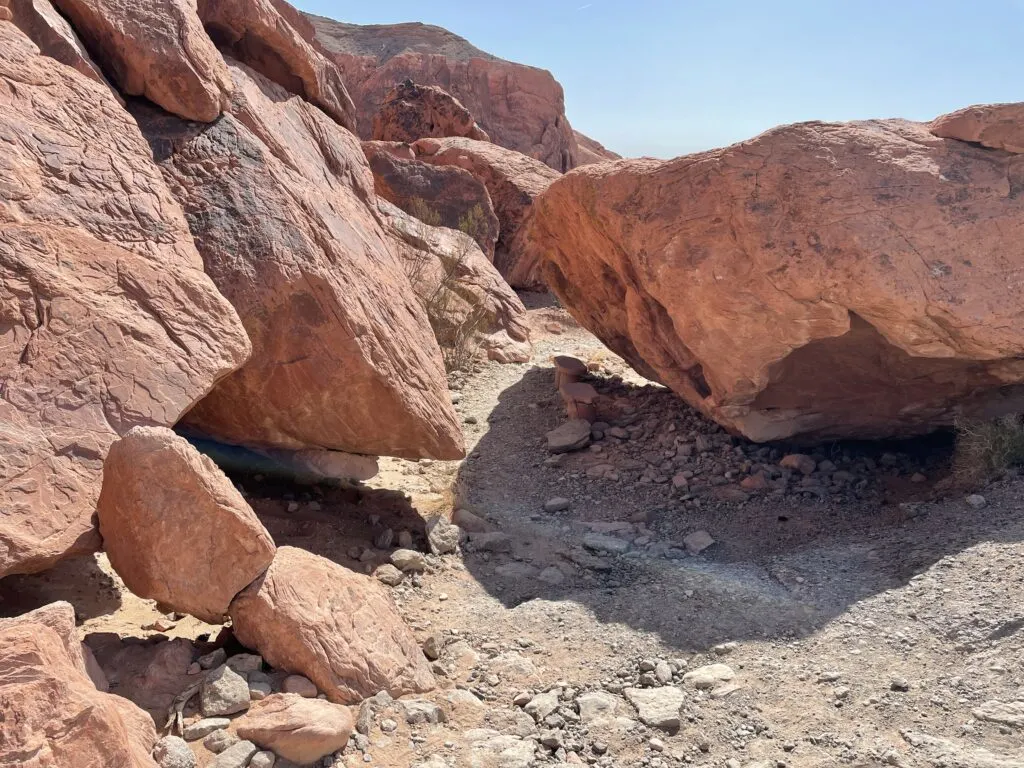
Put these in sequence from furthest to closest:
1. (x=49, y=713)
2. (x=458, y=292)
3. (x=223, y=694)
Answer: (x=458, y=292)
(x=223, y=694)
(x=49, y=713)

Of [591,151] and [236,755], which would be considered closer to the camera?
[236,755]

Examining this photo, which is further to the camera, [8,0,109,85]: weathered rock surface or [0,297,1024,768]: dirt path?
[8,0,109,85]: weathered rock surface

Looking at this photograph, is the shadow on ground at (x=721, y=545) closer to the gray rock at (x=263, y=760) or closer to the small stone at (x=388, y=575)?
the small stone at (x=388, y=575)

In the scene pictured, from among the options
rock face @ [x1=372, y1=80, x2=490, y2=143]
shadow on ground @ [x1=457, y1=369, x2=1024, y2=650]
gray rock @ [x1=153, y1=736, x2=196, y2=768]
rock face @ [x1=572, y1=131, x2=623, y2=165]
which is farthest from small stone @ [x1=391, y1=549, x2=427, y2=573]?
rock face @ [x1=572, y1=131, x2=623, y2=165]

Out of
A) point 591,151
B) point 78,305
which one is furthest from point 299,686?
point 591,151

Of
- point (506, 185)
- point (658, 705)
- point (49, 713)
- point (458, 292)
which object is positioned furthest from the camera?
point (506, 185)

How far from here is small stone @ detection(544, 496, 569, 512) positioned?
6.02 meters

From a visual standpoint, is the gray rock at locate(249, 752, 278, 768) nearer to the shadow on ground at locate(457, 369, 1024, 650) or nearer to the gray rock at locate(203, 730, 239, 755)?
the gray rock at locate(203, 730, 239, 755)

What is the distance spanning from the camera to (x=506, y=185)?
1342 cm

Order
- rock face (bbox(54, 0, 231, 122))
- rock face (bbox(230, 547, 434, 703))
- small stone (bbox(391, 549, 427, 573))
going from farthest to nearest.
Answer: small stone (bbox(391, 549, 427, 573)) → rock face (bbox(54, 0, 231, 122)) → rock face (bbox(230, 547, 434, 703))

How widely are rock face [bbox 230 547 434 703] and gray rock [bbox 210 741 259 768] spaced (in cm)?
46

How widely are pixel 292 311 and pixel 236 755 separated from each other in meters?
2.45

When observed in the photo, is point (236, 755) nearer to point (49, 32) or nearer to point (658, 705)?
point (658, 705)

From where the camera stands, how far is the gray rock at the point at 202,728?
9.39 ft
